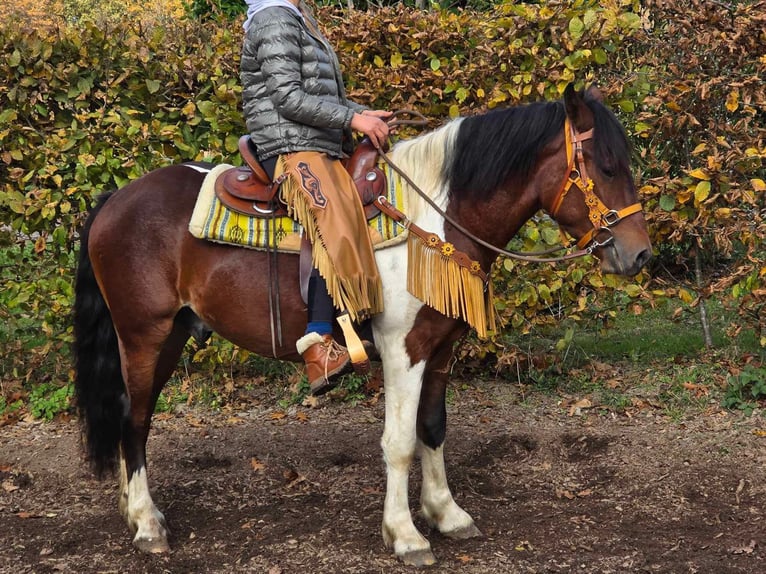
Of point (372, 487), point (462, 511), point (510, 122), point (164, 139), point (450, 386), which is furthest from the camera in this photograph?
point (450, 386)

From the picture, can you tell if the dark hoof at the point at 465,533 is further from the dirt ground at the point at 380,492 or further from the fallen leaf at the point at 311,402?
the fallen leaf at the point at 311,402

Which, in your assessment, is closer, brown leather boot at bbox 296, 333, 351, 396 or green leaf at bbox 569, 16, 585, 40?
brown leather boot at bbox 296, 333, 351, 396

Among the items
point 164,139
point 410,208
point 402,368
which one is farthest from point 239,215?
point 164,139

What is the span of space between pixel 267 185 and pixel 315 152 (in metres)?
0.31

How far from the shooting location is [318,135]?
349 centimetres

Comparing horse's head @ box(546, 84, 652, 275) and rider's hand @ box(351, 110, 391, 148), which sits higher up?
rider's hand @ box(351, 110, 391, 148)

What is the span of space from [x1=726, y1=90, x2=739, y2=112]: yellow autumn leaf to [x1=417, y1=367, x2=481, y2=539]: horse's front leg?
2622mm

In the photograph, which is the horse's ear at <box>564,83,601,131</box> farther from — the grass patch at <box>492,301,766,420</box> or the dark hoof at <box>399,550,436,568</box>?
the grass patch at <box>492,301,766,420</box>

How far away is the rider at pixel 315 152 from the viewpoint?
330 centimetres

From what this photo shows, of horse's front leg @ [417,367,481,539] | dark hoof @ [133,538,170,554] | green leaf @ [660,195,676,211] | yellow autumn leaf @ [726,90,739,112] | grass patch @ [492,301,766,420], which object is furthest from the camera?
grass patch @ [492,301,766,420]

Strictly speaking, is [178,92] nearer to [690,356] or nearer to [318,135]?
[318,135]

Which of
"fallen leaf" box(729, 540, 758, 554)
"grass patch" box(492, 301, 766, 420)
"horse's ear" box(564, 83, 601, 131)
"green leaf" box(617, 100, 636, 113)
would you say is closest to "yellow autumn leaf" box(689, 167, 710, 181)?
"green leaf" box(617, 100, 636, 113)

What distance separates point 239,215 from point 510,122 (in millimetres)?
1287

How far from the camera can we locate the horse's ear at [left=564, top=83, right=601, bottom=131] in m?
3.16
